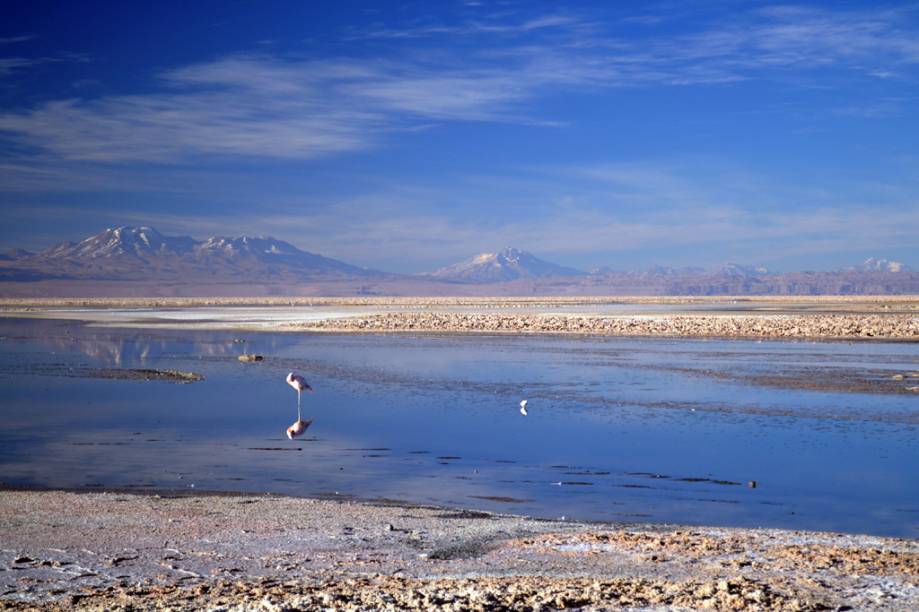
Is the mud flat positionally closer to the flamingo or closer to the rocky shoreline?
the flamingo

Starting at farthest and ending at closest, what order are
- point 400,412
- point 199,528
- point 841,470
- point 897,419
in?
point 400,412, point 897,419, point 841,470, point 199,528

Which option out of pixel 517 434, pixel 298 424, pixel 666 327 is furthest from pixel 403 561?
pixel 666 327

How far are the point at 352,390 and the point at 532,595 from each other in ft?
51.5

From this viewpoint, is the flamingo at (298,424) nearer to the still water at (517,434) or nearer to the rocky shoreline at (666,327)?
the still water at (517,434)

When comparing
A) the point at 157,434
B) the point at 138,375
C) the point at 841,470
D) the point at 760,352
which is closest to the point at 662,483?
the point at 841,470

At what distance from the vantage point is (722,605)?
676cm

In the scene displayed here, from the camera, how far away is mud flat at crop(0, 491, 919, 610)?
6.91 metres

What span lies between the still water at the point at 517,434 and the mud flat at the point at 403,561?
129 cm

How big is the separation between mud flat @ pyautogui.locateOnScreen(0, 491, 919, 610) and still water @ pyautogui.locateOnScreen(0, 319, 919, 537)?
1.29 m

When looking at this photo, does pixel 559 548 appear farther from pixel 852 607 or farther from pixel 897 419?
pixel 897 419

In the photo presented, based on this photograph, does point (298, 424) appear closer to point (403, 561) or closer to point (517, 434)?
point (517, 434)

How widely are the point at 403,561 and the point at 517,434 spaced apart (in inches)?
310

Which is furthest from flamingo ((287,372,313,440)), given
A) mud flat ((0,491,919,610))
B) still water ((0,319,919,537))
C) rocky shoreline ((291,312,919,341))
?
rocky shoreline ((291,312,919,341))

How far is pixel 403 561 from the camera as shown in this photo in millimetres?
8109
